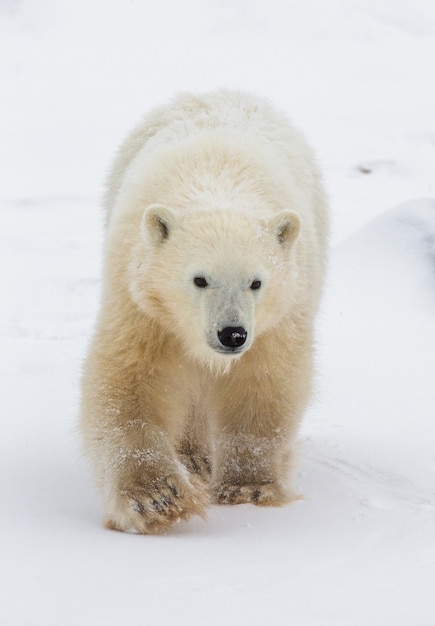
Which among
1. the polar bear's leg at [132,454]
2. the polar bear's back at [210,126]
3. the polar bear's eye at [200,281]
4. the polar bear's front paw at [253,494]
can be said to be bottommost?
the polar bear's front paw at [253,494]

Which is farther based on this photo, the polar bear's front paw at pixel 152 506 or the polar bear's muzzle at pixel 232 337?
the polar bear's front paw at pixel 152 506

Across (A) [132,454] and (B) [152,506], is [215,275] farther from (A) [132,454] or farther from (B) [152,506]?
(B) [152,506]

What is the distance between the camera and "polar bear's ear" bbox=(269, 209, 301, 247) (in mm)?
4398

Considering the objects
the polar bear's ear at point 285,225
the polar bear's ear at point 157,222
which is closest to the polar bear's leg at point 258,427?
the polar bear's ear at point 285,225

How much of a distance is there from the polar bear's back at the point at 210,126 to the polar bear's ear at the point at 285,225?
0.97 m

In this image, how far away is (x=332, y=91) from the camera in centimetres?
1415

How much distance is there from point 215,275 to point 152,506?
98 cm

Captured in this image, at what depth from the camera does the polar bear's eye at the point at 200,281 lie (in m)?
4.22

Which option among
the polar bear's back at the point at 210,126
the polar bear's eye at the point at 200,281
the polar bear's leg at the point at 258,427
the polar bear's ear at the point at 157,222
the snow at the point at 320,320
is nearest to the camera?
the snow at the point at 320,320

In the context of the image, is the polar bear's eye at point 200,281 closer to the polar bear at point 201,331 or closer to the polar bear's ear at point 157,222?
the polar bear at point 201,331

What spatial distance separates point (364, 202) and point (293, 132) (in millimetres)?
5409

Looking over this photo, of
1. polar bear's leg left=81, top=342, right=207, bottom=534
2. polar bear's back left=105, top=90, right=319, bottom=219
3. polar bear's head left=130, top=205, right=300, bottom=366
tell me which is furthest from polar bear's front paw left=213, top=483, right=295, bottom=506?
polar bear's back left=105, top=90, right=319, bottom=219

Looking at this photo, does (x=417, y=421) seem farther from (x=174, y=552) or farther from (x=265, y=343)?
(x=174, y=552)

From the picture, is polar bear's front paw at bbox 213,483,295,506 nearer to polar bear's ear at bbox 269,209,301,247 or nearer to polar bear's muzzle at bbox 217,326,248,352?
polar bear's muzzle at bbox 217,326,248,352
